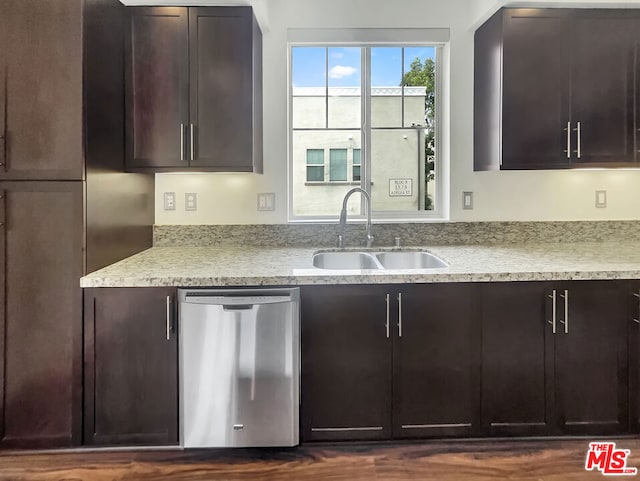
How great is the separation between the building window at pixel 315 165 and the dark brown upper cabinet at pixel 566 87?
3.62 feet

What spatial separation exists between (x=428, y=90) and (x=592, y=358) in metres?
1.82

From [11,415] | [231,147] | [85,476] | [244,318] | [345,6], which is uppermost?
[345,6]

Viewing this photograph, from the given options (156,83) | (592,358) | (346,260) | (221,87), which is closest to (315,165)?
(346,260)

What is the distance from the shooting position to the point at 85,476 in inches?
71.4

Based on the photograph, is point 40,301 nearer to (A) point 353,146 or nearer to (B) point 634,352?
(A) point 353,146

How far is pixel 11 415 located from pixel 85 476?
1.38 ft

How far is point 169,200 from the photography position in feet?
8.55

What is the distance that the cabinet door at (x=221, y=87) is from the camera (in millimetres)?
2195

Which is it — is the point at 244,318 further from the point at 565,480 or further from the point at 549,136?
the point at 549,136

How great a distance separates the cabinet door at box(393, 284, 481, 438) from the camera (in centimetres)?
187

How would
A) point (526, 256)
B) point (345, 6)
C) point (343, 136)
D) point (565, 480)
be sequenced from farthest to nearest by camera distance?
1. point (343, 136)
2. point (345, 6)
3. point (526, 256)
4. point (565, 480)

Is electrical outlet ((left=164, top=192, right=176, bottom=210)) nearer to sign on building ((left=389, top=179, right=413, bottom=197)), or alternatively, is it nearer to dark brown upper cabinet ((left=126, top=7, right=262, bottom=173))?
dark brown upper cabinet ((left=126, top=7, right=262, bottom=173))

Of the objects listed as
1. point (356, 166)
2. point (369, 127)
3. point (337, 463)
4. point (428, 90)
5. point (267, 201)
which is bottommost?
point (337, 463)

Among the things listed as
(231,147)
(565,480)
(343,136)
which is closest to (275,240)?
(231,147)
